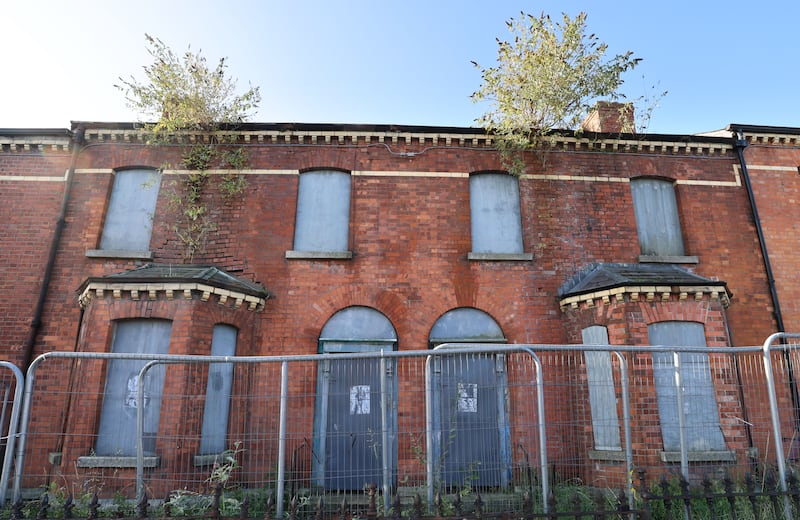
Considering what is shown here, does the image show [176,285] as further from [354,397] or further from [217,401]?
[354,397]

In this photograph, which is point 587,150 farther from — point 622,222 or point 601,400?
point 601,400

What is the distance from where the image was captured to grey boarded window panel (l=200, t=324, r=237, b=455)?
915 centimetres

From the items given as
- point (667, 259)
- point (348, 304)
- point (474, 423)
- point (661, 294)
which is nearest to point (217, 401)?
point (348, 304)

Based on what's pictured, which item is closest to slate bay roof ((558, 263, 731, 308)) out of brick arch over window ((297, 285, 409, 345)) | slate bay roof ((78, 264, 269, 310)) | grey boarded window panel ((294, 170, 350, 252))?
brick arch over window ((297, 285, 409, 345))

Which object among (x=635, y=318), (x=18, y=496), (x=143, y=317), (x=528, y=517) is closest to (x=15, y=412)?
(x=18, y=496)

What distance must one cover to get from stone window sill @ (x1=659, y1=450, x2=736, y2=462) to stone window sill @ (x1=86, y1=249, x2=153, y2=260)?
1088 centimetres

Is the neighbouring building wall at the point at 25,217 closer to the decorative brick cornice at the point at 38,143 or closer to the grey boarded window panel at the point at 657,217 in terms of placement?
the decorative brick cornice at the point at 38,143

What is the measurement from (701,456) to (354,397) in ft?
20.8

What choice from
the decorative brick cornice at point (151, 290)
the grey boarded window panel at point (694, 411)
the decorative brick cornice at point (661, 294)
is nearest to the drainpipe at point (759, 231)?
the decorative brick cornice at point (661, 294)

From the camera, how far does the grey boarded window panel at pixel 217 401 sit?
30.0ft

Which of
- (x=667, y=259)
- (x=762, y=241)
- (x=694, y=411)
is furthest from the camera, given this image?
(x=762, y=241)

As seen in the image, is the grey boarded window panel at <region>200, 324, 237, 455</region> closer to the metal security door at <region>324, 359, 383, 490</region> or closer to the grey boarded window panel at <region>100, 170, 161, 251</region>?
the metal security door at <region>324, 359, 383, 490</region>

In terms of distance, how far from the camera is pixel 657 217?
11992 millimetres

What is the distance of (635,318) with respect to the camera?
9578mm
